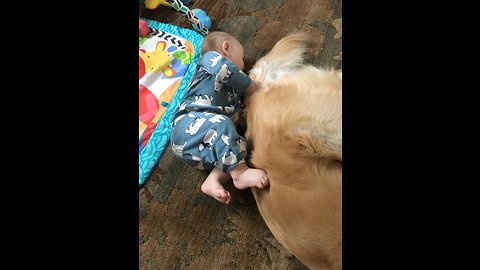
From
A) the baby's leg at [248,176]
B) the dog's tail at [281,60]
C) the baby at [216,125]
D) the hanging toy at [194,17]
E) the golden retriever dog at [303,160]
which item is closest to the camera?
the golden retriever dog at [303,160]

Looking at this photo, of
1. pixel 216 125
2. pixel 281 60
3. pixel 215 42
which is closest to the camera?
pixel 216 125

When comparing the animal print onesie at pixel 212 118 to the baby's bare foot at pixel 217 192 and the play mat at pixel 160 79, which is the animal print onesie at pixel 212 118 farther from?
the play mat at pixel 160 79

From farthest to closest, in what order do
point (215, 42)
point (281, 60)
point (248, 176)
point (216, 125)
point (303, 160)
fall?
point (215, 42)
point (281, 60)
point (216, 125)
point (248, 176)
point (303, 160)

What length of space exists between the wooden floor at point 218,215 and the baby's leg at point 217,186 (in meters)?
0.08

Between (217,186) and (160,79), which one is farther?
(160,79)

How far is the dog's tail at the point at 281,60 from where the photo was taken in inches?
54.2

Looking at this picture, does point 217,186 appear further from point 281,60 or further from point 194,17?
point 194,17

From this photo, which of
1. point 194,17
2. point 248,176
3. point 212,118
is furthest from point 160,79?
point 248,176

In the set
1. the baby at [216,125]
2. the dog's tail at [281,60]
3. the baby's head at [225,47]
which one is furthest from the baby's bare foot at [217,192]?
the baby's head at [225,47]

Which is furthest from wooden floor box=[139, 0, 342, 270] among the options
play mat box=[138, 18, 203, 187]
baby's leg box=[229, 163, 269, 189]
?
baby's leg box=[229, 163, 269, 189]

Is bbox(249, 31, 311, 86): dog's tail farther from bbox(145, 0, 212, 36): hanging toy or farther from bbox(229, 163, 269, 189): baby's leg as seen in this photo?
bbox(145, 0, 212, 36): hanging toy

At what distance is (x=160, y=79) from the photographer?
1.73m

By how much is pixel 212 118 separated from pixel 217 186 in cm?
23

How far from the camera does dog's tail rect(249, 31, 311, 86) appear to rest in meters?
1.38
